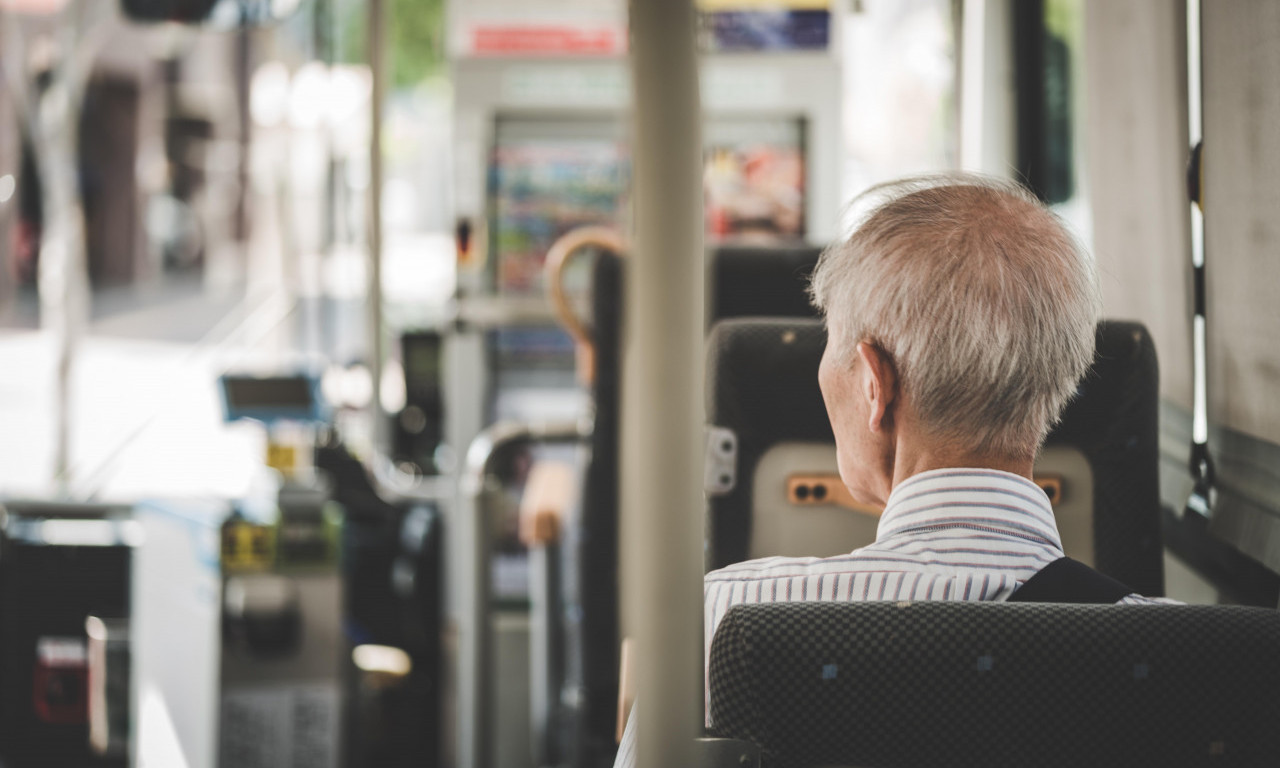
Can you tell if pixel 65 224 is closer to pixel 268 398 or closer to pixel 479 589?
pixel 268 398

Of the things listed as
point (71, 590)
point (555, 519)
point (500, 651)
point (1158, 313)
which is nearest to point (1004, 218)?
point (1158, 313)

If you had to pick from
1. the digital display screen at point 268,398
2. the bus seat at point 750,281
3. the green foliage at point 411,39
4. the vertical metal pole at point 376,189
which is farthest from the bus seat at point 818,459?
the green foliage at point 411,39

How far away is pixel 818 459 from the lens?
1.37 m

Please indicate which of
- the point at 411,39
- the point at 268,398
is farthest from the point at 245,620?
the point at 411,39

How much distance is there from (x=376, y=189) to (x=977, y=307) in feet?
8.01

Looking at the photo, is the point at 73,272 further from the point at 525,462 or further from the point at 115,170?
the point at 115,170

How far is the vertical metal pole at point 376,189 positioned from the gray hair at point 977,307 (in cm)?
235

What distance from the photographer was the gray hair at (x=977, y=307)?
37.7 inches

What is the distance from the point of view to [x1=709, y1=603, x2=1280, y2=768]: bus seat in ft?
2.34

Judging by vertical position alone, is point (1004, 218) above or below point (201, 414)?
above

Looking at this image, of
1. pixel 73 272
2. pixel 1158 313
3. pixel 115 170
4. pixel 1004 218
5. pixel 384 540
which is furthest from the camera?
pixel 115 170

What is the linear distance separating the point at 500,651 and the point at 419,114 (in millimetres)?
12795

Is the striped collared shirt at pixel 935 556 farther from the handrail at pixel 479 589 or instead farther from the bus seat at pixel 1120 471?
the handrail at pixel 479 589

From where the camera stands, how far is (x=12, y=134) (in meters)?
10.6
